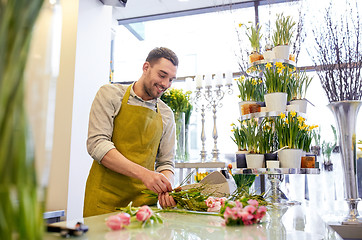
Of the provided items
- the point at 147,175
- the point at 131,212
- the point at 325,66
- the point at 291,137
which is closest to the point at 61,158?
the point at 147,175

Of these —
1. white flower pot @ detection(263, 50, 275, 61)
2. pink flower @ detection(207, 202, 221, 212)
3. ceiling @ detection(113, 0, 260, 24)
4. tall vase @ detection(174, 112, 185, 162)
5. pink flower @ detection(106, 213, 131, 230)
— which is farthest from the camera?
ceiling @ detection(113, 0, 260, 24)

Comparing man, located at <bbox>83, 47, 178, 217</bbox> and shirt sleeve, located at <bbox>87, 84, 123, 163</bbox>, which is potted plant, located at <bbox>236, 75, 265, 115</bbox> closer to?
man, located at <bbox>83, 47, 178, 217</bbox>

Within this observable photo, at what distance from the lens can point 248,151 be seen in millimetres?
2094

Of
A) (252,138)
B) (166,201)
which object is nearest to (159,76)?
(252,138)

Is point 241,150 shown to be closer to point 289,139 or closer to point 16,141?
point 289,139

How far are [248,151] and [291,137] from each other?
0.29 meters

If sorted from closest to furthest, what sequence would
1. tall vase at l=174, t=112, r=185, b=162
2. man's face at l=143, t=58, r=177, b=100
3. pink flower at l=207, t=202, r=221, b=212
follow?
pink flower at l=207, t=202, r=221, b=212, man's face at l=143, t=58, r=177, b=100, tall vase at l=174, t=112, r=185, b=162

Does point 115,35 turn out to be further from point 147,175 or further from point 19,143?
point 19,143

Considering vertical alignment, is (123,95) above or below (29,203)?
above

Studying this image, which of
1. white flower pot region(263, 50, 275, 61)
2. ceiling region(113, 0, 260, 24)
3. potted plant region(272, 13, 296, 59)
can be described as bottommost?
white flower pot region(263, 50, 275, 61)

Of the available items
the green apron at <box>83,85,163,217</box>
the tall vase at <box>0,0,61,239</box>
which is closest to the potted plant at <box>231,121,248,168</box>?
the green apron at <box>83,85,163,217</box>

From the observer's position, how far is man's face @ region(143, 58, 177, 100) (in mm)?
1867

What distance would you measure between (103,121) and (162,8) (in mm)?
3438

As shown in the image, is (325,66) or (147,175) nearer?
(147,175)
